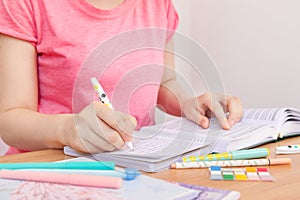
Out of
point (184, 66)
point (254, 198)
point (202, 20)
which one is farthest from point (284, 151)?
Answer: point (202, 20)

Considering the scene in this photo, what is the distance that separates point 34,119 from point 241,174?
39cm

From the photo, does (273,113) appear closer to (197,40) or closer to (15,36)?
(15,36)

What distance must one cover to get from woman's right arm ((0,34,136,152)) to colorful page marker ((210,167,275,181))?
14 centimetres

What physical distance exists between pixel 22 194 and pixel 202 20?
1291mm

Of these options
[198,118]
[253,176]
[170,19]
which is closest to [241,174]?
[253,176]

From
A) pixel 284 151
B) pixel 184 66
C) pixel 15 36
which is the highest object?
pixel 15 36

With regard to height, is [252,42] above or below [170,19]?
below

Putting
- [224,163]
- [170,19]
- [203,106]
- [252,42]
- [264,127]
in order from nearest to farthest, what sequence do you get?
1. [224,163]
2. [264,127]
3. [203,106]
4. [170,19]
5. [252,42]

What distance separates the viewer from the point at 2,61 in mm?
849

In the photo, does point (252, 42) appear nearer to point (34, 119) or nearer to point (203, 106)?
point (203, 106)

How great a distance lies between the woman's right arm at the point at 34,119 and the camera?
0.66 meters

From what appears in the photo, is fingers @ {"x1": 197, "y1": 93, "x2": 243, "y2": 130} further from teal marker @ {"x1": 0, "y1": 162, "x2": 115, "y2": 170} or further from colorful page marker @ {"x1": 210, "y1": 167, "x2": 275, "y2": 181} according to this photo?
teal marker @ {"x1": 0, "y1": 162, "x2": 115, "y2": 170}

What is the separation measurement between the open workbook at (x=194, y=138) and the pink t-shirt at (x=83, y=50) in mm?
178

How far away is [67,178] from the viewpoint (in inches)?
19.8
